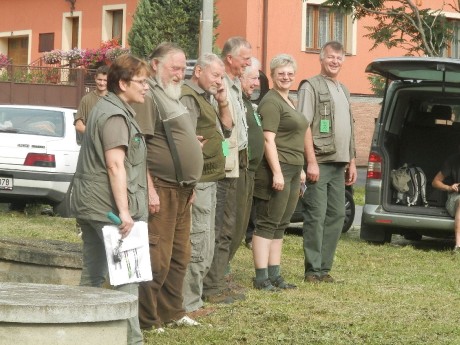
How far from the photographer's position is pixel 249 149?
388 inches

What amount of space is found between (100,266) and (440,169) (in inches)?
344

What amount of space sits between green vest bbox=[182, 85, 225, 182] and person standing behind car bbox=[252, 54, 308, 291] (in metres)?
1.28

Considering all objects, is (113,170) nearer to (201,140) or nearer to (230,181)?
(201,140)

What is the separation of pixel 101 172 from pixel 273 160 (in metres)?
3.18

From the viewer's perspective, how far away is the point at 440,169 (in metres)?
15.3

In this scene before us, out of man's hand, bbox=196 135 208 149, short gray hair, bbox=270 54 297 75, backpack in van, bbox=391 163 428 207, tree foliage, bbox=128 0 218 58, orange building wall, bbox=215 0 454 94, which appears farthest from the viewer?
orange building wall, bbox=215 0 454 94

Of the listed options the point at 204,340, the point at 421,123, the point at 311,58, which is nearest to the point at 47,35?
the point at 311,58

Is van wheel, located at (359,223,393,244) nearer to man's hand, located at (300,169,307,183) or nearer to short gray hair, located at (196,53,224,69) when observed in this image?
man's hand, located at (300,169,307,183)

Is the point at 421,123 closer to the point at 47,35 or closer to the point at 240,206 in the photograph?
the point at 240,206

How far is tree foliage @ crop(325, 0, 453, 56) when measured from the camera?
71.7ft

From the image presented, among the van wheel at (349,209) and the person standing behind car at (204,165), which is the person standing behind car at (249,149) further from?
the van wheel at (349,209)

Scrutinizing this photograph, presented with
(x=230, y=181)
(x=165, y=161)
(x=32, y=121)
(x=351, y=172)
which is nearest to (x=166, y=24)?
(x=32, y=121)

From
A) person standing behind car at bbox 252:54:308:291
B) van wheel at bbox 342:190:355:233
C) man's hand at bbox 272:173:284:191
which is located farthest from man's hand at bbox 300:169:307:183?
van wheel at bbox 342:190:355:233

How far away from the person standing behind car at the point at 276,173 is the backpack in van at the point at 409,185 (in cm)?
459
